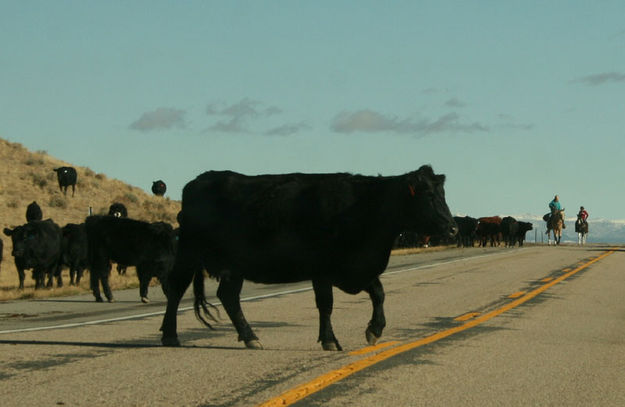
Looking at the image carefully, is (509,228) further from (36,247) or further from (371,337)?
(371,337)

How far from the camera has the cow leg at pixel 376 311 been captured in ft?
32.1

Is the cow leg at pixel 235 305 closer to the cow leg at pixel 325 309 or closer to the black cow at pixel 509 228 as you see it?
the cow leg at pixel 325 309

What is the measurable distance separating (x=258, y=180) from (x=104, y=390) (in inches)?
130

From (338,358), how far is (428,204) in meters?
1.68

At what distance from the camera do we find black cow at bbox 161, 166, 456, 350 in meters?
9.55

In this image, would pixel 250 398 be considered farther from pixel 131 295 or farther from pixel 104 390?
pixel 131 295

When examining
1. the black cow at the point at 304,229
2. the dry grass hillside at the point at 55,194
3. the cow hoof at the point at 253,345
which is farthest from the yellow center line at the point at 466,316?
the dry grass hillside at the point at 55,194

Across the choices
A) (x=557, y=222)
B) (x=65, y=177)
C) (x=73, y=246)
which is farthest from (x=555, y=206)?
(x=73, y=246)

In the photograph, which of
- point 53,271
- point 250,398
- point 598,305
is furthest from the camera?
point 53,271

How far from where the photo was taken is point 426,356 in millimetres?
9695

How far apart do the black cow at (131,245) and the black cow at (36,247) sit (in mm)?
4174

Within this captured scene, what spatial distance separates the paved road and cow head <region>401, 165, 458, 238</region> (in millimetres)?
1247

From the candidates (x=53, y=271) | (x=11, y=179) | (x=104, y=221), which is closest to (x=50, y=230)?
(x=53, y=271)

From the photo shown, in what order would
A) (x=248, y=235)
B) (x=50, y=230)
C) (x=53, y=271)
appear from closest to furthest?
(x=248, y=235) < (x=50, y=230) < (x=53, y=271)
